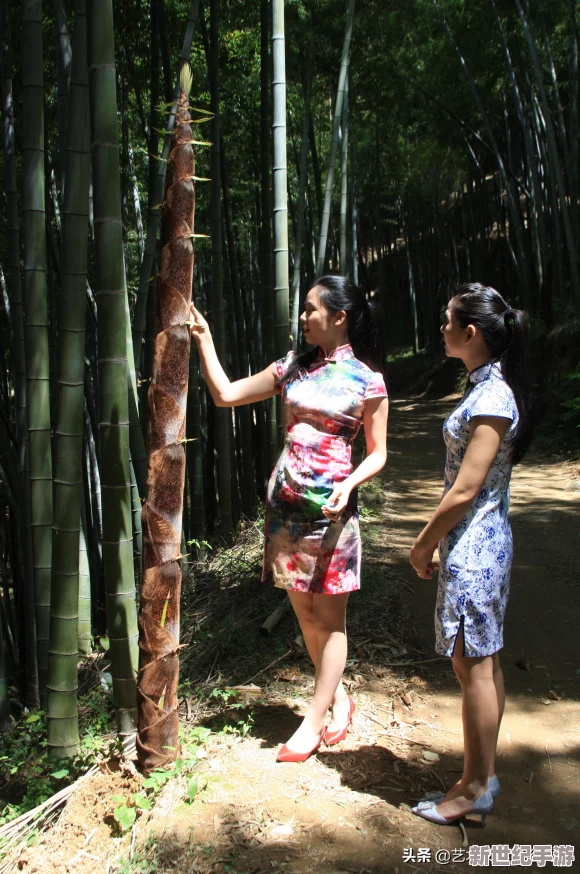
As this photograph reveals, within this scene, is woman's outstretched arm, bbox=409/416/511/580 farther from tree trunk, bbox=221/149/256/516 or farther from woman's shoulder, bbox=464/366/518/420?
tree trunk, bbox=221/149/256/516

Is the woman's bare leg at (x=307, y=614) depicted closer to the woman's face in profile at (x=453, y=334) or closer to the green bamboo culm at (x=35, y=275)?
the woman's face in profile at (x=453, y=334)

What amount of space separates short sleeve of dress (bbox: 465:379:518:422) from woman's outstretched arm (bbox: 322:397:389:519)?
29 cm

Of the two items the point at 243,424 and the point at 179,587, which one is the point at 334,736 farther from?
the point at 243,424

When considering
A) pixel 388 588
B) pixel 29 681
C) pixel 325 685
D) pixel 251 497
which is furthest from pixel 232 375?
pixel 325 685

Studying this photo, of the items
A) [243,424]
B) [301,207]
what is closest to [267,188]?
[301,207]

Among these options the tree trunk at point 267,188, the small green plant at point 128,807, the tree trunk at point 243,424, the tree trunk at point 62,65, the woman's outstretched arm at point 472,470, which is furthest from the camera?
the tree trunk at point 243,424

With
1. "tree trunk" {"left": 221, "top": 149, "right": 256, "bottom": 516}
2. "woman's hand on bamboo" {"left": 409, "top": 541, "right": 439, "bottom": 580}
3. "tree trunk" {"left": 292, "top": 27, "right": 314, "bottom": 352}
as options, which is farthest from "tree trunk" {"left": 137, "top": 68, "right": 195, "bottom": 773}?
"tree trunk" {"left": 221, "top": 149, "right": 256, "bottom": 516}

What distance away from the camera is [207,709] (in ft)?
8.41

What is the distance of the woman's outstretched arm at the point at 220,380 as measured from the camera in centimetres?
206

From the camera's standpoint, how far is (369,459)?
2.03 metres

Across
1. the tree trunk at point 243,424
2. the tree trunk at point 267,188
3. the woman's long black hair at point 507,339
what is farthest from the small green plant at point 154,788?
the tree trunk at point 243,424

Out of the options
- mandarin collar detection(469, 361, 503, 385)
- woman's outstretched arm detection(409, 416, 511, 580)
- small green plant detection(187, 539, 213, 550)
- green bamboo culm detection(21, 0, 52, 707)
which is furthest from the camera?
small green plant detection(187, 539, 213, 550)

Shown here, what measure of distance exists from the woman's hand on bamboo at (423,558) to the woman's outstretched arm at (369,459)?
234 mm

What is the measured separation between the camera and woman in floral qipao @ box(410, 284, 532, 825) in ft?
5.55
